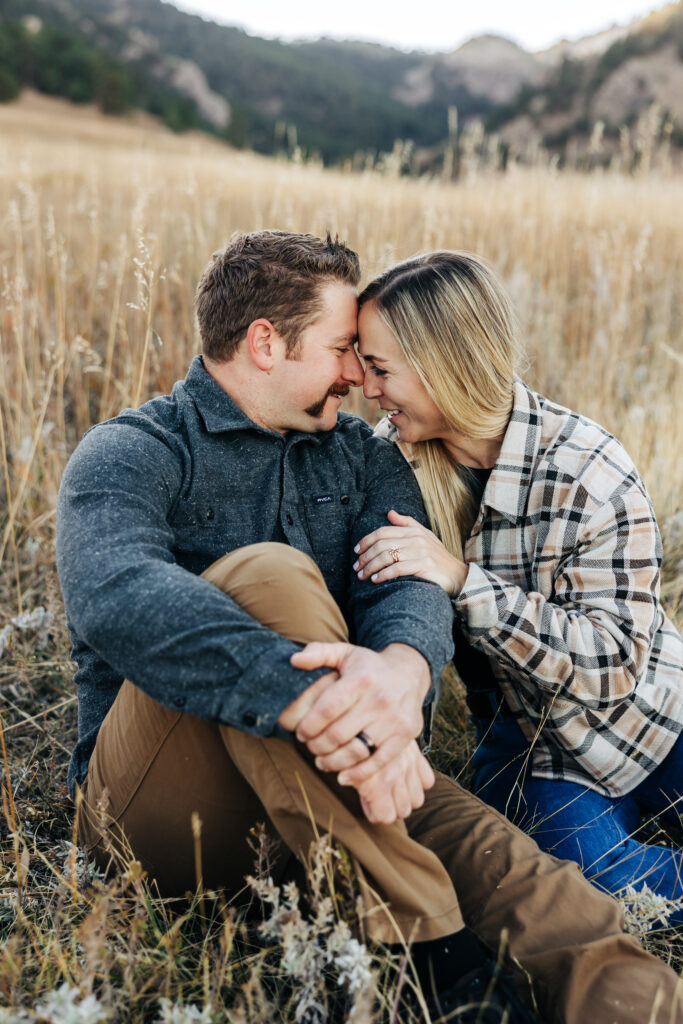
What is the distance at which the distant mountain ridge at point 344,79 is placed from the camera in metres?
29.5

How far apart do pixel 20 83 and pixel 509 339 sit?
3640 cm

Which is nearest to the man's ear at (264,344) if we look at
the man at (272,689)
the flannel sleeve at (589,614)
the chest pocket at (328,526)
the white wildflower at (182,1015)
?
the man at (272,689)

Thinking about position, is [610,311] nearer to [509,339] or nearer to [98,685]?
[509,339]

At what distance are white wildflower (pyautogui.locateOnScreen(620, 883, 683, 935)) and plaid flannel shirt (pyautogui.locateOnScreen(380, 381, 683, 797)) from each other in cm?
34

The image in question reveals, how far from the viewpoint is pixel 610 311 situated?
15.2ft

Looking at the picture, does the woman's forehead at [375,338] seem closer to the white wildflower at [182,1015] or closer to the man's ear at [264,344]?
the man's ear at [264,344]

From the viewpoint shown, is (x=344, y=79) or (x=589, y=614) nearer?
(x=589, y=614)

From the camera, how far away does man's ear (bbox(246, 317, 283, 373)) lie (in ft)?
6.66

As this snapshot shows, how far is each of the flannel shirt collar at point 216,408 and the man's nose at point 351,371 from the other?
19cm

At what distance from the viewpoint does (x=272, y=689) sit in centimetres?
132

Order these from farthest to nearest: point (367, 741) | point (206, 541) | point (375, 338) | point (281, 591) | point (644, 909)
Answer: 1. point (375, 338)
2. point (206, 541)
3. point (644, 909)
4. point (281, 591)
5. point (367, 741)

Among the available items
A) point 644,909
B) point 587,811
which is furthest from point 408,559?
point 644,909

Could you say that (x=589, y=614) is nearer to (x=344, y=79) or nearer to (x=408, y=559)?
(x=408, y=559)

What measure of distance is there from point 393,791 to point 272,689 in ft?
0.96
